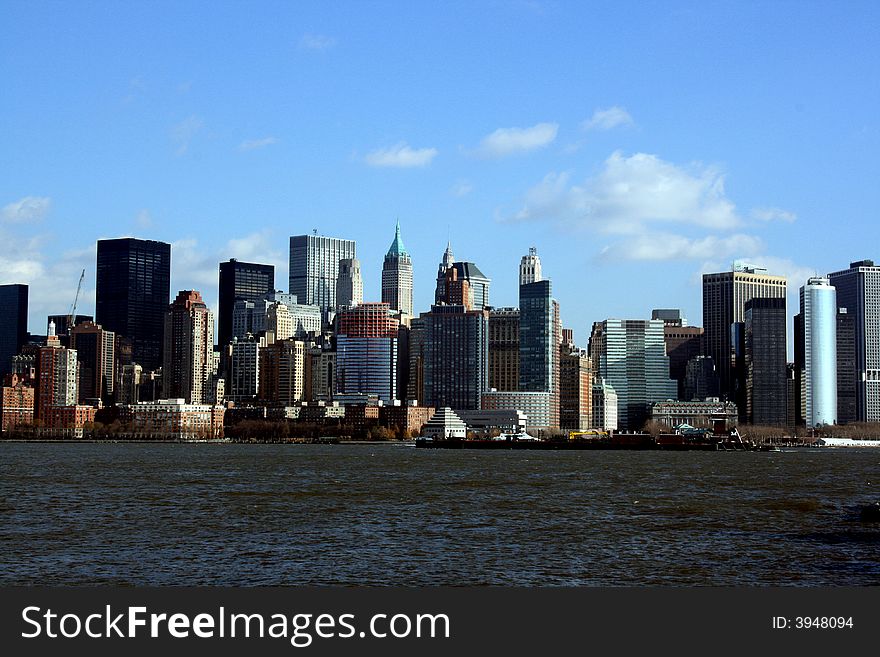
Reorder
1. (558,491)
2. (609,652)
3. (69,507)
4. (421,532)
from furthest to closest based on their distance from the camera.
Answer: (558,491) → (69,507) → (421,532) → (609,652)

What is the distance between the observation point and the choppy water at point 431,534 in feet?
162

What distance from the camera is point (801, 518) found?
3002 inches

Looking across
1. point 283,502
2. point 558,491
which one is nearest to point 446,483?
point 558,491

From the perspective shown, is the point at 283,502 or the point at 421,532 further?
the point at 283,502

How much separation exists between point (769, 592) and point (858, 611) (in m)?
2.96

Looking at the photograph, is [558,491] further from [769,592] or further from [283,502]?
[769,592]

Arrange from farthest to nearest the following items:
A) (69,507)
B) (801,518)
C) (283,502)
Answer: (283,502)
(69,507)
(801,518)

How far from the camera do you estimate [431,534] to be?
64.1 meters

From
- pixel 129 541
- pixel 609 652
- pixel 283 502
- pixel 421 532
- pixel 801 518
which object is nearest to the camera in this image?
pixel 609 652

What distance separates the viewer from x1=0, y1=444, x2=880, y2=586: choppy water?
162ft

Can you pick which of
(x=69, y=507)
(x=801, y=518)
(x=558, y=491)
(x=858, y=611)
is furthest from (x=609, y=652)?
(x=558, y=491)

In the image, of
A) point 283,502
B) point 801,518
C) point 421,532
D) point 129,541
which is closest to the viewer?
point 129,541

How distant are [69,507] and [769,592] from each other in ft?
194

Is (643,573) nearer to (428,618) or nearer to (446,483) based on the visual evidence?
(428,618)
